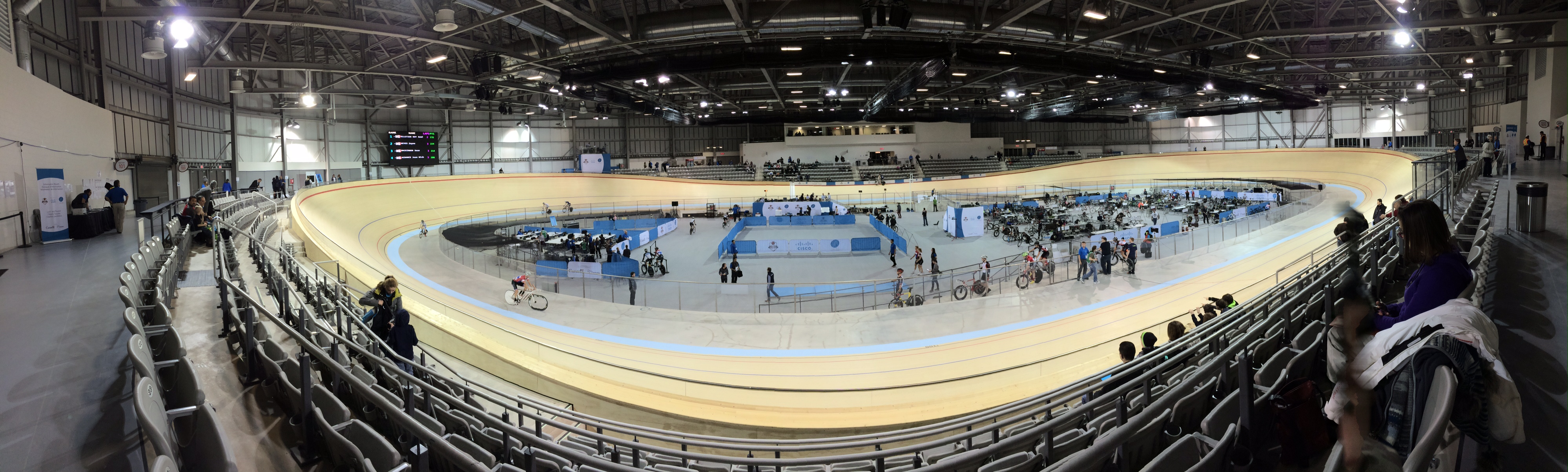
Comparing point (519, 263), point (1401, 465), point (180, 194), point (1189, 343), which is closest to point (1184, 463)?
point (1401, 465)

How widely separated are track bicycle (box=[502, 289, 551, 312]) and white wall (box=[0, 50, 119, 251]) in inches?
297

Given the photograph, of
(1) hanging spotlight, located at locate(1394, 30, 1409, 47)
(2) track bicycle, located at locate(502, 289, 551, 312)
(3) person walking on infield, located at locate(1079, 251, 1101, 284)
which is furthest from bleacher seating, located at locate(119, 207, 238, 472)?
(1) hanging spotlight, located at locate(1394, 30, 1409, 47)

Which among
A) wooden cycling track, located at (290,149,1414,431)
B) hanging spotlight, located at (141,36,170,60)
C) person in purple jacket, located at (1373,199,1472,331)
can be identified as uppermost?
hanging spotlight, located at (141,36,170,60)

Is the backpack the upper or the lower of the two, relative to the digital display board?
lower

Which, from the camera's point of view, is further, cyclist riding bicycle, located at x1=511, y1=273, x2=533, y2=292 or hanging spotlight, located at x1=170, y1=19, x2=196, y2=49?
cyclist riding bicycle, located at x1=511, y1=273, x2=533, y2=292

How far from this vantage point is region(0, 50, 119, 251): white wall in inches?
392

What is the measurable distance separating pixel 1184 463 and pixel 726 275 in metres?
14.6

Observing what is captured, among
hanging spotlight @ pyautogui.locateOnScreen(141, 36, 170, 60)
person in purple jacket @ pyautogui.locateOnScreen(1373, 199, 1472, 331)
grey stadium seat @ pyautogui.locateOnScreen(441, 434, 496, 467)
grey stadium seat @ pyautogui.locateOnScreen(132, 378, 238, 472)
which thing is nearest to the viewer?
grey stadium seat @ pyautogui.locateOnScreen(132, 378, 238, 472)

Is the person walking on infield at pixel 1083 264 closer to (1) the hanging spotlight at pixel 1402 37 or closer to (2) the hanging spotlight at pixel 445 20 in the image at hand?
(1) the hanging spotlight at pixel 1402 37

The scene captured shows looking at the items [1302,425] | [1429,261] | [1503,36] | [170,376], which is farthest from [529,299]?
[1503,36]

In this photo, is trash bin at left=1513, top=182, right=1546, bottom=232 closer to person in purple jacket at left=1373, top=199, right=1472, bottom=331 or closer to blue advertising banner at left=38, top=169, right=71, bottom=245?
person in purple jacket at left=1373, top=199, right=1472, bottom=331

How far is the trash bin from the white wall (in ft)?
64.2

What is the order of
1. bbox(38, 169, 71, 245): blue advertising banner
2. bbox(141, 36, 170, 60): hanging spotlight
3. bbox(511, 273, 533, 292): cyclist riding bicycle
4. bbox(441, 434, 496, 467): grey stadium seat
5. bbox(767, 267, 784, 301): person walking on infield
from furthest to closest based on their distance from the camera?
bbox(511, 273, 533, 292): cyclist riding bicycle → bbox(767, 267, 784, 301): person walking on infield → bbox(141, 36, 170, 60): hanging spotlight → bbox(38, 169, 71, 245): blue advertising banner → bbox(441, 434, 496, 467): grey stadium seat

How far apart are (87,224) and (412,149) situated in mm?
28694
